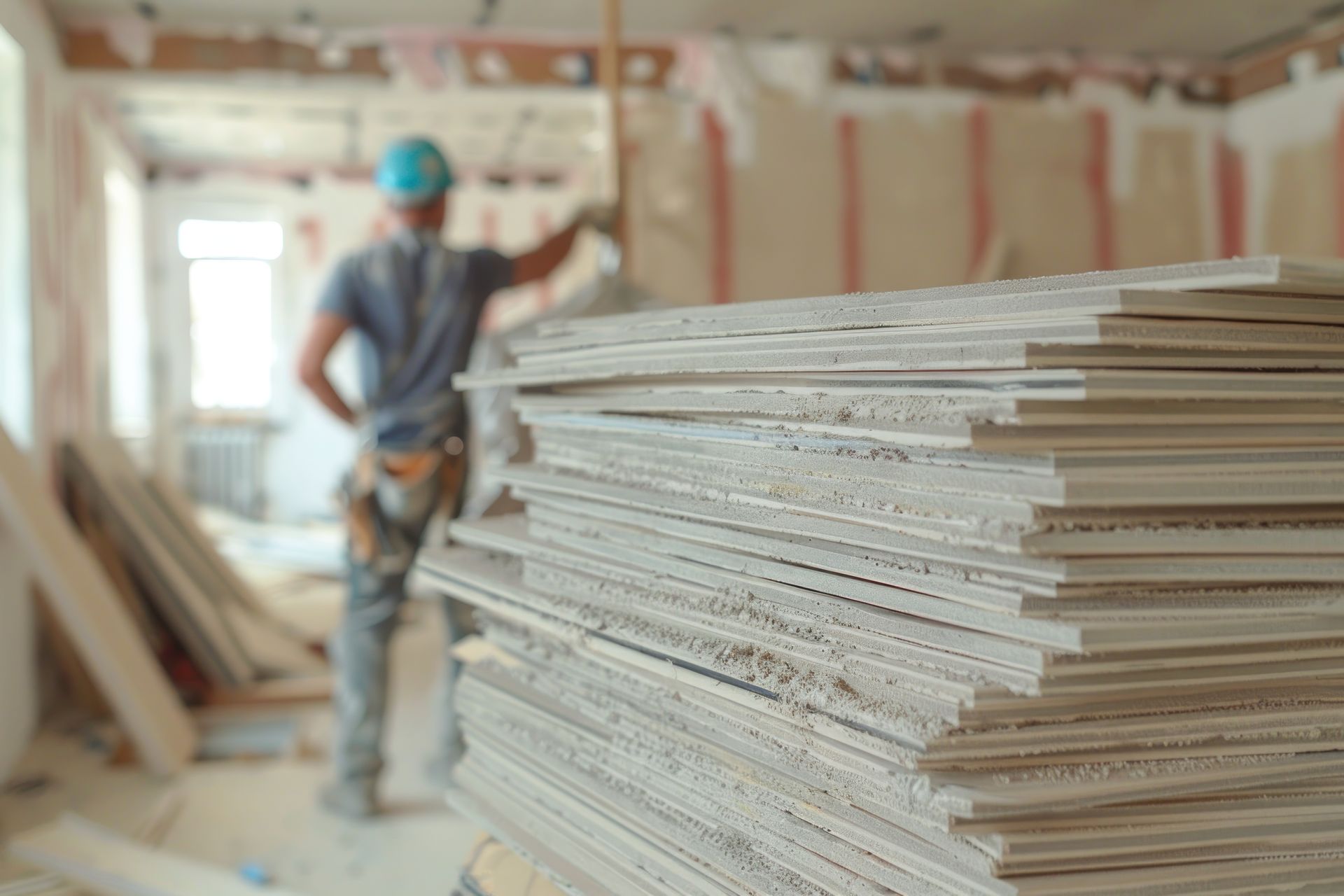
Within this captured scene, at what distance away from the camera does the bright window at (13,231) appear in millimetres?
3172

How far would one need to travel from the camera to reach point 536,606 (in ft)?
2.73

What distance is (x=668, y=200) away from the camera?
Result: 13.9 ft

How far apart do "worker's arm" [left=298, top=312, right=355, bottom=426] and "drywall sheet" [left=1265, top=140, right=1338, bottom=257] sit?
3816mm

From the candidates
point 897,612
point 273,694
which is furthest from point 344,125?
point 897,612

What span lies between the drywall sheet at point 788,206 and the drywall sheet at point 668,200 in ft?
0.53

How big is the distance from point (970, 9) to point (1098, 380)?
3921 mm

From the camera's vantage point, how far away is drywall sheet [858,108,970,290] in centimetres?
435

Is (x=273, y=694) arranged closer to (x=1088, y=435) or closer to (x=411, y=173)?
(x=411, y=173)

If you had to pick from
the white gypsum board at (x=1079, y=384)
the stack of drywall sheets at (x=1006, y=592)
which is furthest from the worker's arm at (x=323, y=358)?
the white gypsum board at (x=1079, y=384)

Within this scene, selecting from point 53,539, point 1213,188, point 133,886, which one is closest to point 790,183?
point 1213,188

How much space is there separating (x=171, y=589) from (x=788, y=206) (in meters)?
2.84

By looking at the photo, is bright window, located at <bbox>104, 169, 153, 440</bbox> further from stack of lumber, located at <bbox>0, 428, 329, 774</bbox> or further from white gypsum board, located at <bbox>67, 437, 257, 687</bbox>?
white gypsum board, located at <bbox>67, 437, 257, 687</bbox>

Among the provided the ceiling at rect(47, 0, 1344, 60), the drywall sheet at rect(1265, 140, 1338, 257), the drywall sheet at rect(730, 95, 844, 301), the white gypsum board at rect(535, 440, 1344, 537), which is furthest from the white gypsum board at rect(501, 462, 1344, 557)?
the drywall sheet at rect(1265, 140, 1338, 257)

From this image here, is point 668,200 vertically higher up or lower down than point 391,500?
higher up
